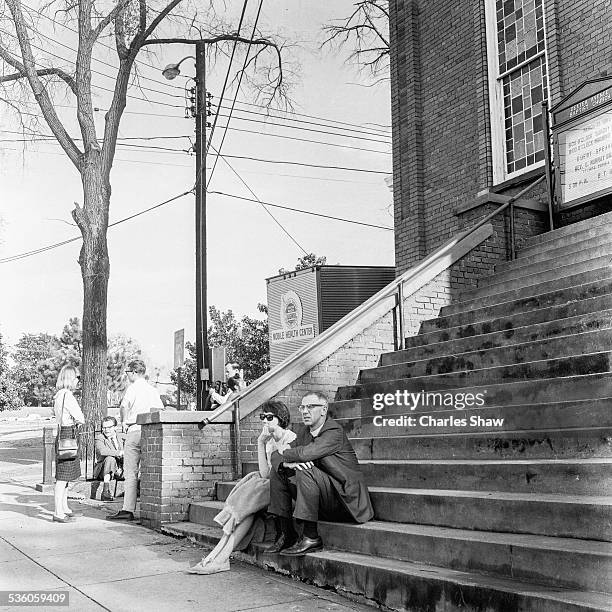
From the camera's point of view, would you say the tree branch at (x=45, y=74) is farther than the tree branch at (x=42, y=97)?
Yes

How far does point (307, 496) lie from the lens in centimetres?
560

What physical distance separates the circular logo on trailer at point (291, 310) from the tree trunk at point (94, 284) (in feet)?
15.7

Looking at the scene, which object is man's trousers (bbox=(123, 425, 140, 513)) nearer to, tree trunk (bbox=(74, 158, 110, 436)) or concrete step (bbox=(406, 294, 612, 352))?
concrete step (bbox=(406, 294, 612, 352))

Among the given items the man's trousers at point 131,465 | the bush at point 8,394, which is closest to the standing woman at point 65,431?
the man's trousers at point 131,465

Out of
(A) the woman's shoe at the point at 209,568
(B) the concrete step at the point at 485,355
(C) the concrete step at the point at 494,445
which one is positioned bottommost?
(A) the woman's shoe at the point at 209,568

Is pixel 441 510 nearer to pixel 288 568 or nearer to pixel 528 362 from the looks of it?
pixel 288 568

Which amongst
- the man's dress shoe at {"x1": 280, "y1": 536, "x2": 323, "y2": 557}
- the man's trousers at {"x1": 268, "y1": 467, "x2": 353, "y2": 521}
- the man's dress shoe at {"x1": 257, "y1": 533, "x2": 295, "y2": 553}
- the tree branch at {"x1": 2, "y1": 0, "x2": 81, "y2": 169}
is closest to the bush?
the tree branch at {"x1": 2, "y1": 0, "x2": 81, "y2": 169}

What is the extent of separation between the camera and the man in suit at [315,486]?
563 centimetres

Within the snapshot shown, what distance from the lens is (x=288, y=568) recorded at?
586 cm

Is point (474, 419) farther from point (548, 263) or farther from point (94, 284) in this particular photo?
point (94, 284)

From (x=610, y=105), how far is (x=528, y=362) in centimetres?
468

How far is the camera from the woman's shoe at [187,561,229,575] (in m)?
5.92

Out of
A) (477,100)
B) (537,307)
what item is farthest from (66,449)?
(477,100)

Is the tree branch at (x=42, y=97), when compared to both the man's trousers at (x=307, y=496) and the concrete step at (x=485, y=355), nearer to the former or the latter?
the concrete step at (x=485, y=355)
